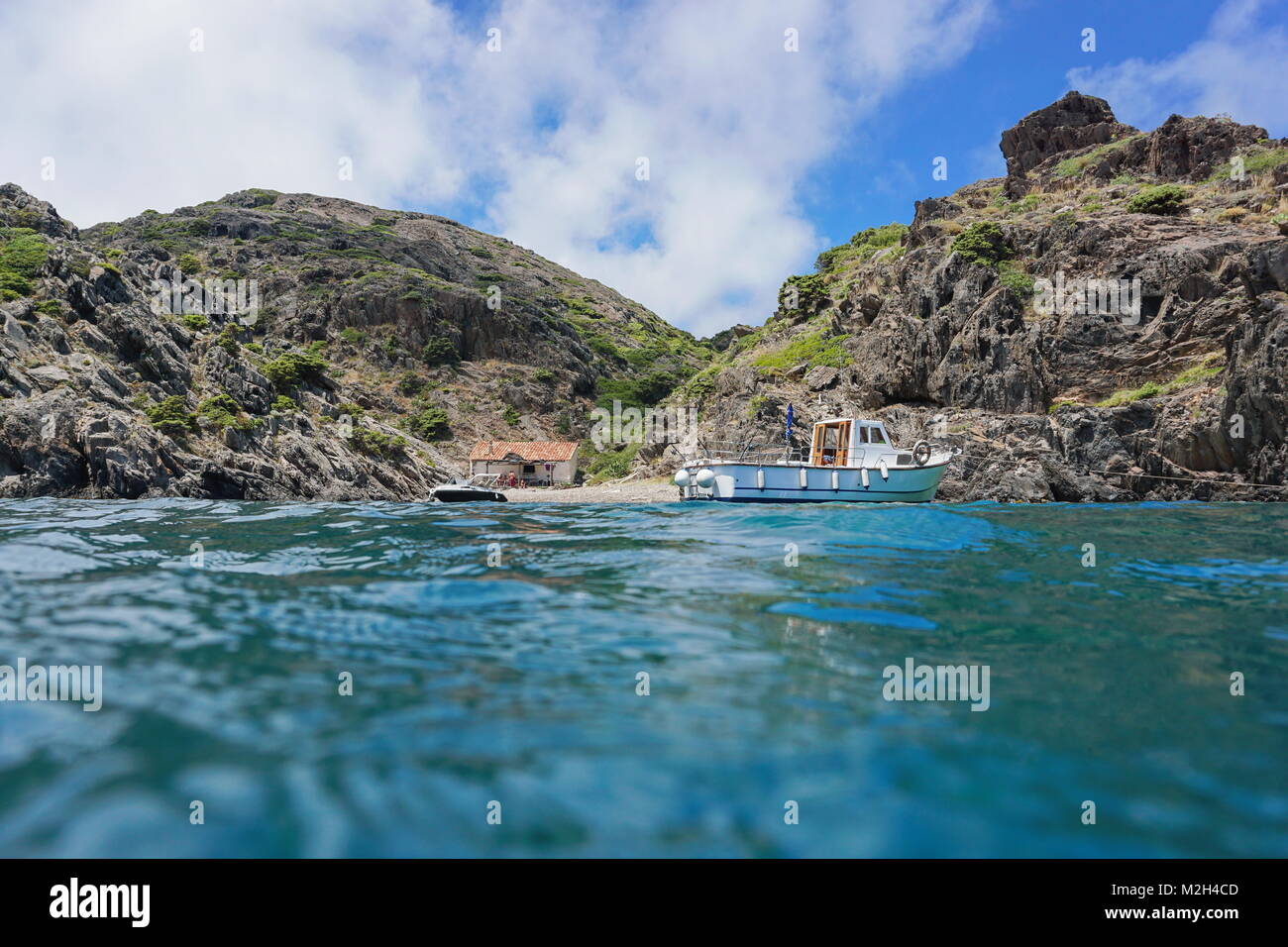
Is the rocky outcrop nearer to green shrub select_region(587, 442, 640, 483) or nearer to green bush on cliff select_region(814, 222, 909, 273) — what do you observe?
green bush on cliff select_region(814, 222, 909, 273)

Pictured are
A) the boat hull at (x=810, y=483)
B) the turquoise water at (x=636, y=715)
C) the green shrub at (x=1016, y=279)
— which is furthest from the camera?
the green shrub at (x=1016, y=279)

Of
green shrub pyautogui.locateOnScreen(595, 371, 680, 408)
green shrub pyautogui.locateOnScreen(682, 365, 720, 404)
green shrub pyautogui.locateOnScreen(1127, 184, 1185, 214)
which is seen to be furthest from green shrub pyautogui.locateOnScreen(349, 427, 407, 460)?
green shrub pyautogui.locateOnScreen(1127, 184, 1185, 214)

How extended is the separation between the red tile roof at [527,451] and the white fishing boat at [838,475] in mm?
36690

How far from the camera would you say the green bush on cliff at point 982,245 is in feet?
117

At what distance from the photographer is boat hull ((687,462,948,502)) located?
73.2 ft

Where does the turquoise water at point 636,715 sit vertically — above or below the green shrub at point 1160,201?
below

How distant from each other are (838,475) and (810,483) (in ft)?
3.65

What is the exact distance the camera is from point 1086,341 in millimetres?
31891

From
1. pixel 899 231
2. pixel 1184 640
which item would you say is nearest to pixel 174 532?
pixel 1184 640

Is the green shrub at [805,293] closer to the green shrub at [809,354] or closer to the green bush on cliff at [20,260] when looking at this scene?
the green shrub at [809,354]
